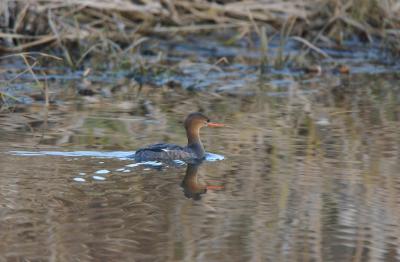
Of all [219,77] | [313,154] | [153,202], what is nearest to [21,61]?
[219,77]

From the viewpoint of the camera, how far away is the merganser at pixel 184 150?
8133 millimetres

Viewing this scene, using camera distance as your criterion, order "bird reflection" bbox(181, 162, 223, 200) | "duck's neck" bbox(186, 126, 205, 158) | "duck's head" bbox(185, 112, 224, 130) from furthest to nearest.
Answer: "duck's head" bbox(185, 112, 224, 130) → "duck's neck" bbox(186, 126, 205, 158) → "bird reflection" bbox(181, 162, 223, 200)

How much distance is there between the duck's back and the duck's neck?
0.16 ft

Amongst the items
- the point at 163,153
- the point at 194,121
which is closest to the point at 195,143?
the point at 194,121

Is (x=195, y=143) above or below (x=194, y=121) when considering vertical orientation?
below

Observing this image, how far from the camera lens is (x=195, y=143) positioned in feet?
28.7

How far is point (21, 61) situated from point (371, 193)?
752 cm

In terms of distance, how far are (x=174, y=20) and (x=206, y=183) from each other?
7802 millimetres

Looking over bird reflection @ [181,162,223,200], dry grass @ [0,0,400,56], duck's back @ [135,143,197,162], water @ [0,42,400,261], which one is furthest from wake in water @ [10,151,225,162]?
dry grass @ [0,0,400,56]

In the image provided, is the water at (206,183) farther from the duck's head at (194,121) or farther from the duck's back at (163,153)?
the duck's head at (194,121)

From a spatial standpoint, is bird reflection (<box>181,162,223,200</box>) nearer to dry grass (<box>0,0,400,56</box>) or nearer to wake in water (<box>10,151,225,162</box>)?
wake in water (<box>10,151,225,162</box>)

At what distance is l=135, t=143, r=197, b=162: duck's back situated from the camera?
8.12 m

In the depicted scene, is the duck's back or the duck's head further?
the duck's head

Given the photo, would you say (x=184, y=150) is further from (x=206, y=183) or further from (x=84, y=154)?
(x=206, y=183)
